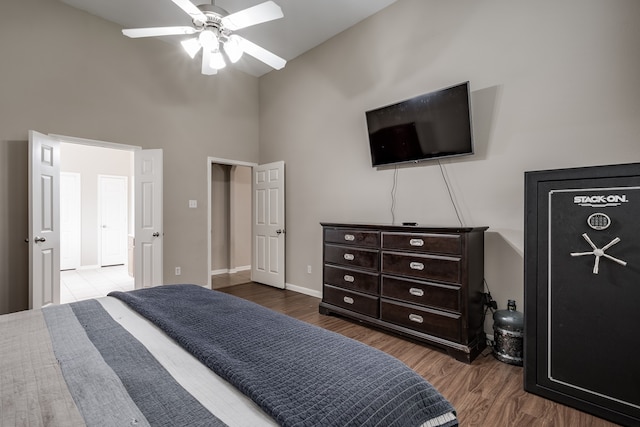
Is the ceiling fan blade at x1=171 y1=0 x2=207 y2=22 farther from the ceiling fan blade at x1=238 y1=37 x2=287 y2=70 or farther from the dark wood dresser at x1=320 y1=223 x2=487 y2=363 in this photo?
the dark wood dresser at x1=320 y1=223 x2=487 y2=363

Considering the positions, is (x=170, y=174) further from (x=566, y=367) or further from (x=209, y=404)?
(x=566, y=367)

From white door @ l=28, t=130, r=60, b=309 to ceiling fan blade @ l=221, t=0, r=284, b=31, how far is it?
2.40m

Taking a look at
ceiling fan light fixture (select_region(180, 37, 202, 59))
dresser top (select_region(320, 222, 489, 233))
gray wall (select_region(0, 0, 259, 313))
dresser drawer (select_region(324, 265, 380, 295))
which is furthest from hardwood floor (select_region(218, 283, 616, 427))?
ceiling fan light fixture (select_region(180, 37, 202, 59))

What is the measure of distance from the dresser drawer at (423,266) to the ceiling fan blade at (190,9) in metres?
2.49

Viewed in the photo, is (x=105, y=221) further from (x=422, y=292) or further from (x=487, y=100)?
(x=487, y=100)

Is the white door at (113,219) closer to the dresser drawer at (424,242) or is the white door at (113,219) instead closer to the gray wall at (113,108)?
the gray wall at (113,108)

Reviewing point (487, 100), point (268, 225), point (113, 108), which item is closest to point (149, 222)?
point (113, 108)

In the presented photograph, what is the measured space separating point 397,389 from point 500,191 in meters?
2.36

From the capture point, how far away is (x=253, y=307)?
1.67m

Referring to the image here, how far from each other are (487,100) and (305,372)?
2.87 m

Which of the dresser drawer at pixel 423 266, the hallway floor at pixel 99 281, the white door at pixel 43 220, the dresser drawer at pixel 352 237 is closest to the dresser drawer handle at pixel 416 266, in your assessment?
the dresser drawer at pixel 423 266

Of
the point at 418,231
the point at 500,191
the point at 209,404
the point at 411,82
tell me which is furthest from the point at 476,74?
the point at 209,404

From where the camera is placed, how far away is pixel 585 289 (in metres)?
1.84

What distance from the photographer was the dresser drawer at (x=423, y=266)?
2547 mm
